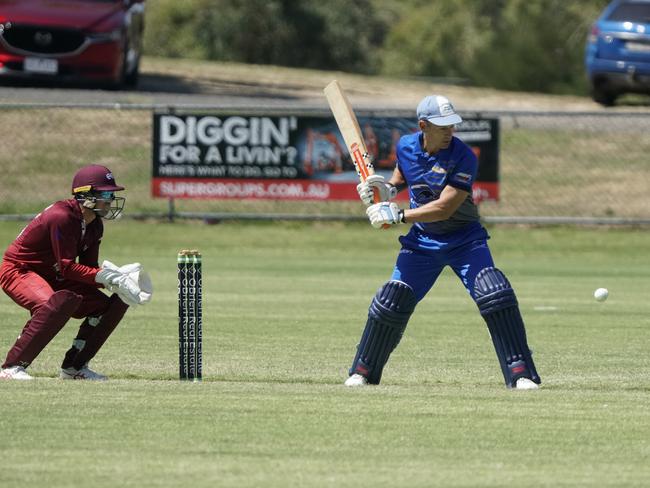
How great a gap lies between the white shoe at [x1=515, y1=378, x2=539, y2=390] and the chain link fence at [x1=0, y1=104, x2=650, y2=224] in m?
12.2

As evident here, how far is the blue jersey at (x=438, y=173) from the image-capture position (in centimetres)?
952

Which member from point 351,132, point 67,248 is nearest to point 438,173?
point 351,132

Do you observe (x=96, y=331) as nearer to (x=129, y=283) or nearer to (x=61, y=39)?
(x=129, y=283)

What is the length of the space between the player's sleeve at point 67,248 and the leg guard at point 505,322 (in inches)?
97.7

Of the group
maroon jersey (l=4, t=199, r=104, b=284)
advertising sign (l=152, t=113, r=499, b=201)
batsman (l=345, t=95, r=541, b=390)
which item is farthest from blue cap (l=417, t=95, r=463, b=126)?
advertising sign (l=152, t=113, r=499, b=201)

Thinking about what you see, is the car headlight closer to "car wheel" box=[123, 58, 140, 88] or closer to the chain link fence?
the chain link fence

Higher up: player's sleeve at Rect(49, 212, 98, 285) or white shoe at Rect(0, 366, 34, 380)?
player's sleeve at Rect(49, 212, 98, 285)

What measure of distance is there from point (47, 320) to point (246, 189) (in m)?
12.1

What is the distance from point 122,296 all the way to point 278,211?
13.0m

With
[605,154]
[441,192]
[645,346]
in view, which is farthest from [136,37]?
[441,192]

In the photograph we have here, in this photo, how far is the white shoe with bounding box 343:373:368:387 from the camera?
31.9 ft

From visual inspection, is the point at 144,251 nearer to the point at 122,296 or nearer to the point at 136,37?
the point at 136,37

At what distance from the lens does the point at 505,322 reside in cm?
953

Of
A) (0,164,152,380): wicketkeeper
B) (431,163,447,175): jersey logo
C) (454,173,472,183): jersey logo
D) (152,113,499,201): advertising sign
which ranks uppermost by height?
(431,163,447,175): jersey logo
